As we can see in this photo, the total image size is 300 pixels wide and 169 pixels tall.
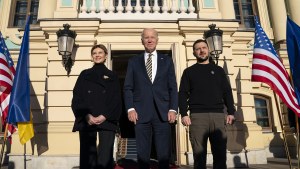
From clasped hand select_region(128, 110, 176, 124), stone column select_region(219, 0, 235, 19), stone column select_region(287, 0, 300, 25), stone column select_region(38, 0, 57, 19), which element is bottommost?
clasped hand select_region(128, 110, 176, 124)

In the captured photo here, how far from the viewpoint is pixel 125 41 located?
23.6 ft

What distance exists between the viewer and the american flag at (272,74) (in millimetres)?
5195

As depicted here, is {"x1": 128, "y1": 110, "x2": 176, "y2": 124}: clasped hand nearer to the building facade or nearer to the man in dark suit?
the man in dark suit

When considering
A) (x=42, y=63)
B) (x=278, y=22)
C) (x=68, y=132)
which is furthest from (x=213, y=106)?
(x=278, y=22)

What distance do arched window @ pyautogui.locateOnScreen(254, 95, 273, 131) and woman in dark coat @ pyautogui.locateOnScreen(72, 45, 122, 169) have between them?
8.75 m

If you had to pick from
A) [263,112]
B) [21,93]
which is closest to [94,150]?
[21,93]

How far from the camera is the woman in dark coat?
3256 millimetres

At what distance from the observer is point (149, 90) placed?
10.3ft

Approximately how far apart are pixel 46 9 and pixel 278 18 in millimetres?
8945

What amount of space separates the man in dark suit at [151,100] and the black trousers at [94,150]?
437 mm

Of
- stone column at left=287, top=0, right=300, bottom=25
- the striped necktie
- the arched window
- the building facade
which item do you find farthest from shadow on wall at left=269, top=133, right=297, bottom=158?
the striped necktie

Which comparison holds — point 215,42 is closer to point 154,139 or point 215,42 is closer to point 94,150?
point 154,139

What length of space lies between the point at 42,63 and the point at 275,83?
21.0 feet

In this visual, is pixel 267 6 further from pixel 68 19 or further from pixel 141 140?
pixel 141 140
